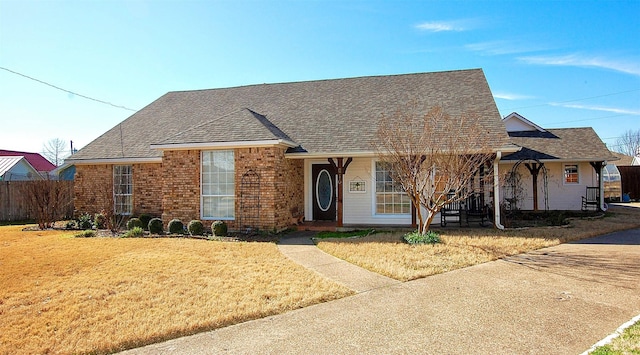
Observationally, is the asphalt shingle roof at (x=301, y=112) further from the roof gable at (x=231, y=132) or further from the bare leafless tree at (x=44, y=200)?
the bare leafless tree at (x=44, y=200)

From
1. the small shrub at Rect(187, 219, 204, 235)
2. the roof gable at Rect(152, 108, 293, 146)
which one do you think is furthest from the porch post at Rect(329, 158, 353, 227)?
the small shrub at Rect(187, 219, 204, 235)

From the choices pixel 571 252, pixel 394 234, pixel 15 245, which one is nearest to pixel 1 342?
pixel 15 245

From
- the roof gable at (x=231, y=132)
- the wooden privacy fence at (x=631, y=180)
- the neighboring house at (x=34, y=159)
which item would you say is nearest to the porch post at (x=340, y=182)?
the roof gable at (x=231, y=132)

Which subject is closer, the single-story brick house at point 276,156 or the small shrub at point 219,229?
the small shrub at point 219,229

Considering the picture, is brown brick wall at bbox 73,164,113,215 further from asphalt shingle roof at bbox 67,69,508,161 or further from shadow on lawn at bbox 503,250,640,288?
shadow on lawn at bbox 503,250,640,288

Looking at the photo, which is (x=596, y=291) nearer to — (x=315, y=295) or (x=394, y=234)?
(x=315, y=295)

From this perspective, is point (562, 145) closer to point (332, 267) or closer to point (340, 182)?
point (340, 182)

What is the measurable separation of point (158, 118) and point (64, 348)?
15.3 metres

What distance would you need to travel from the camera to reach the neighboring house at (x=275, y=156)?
1254 centimetres

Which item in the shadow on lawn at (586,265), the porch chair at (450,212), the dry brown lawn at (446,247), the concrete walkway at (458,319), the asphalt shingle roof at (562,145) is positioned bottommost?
the concrete walkway at (458,319)

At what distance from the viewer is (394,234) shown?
11.6 metres

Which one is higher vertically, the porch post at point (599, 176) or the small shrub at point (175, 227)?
the porch post at point (599, 176)

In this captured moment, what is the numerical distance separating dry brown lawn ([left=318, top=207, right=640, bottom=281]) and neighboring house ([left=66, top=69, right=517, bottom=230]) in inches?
71.4

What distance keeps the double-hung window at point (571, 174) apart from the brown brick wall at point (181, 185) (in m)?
15.9
